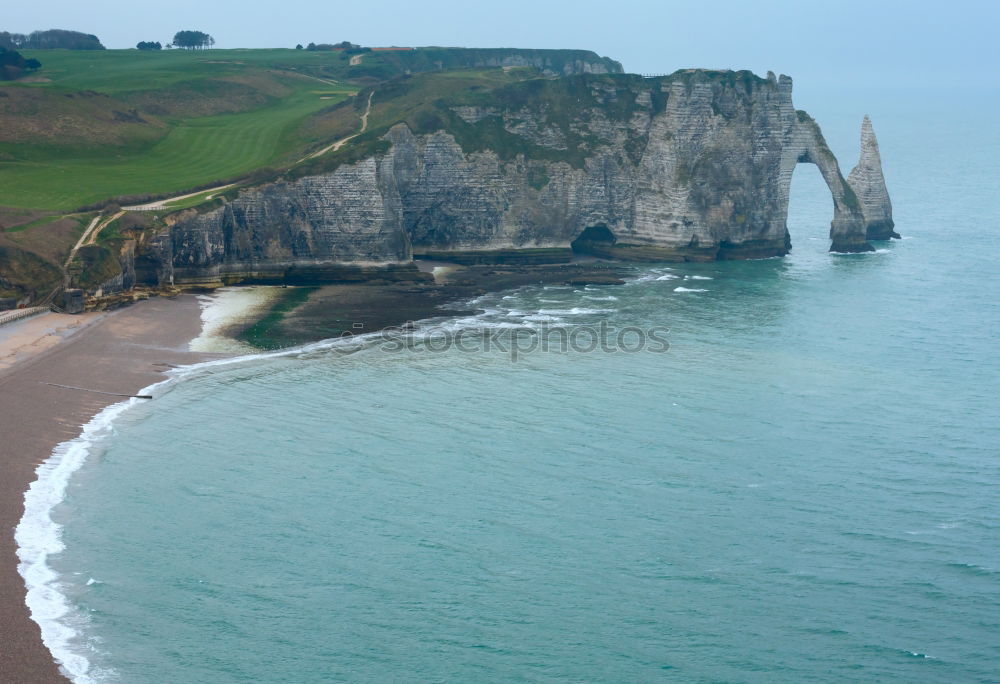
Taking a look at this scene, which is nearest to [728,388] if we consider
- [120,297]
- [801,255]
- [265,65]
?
[120,297]

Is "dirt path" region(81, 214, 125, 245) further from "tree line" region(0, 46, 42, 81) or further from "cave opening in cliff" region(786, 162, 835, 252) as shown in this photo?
"cave opening in cliff" region(786, 162, 835, 252)

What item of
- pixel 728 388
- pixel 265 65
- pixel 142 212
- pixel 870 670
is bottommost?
pixel 870 670

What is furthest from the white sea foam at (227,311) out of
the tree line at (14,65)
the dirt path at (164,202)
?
the tree line at (14,65)

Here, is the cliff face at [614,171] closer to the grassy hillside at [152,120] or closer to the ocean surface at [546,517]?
the grassy hillside at [152,120]

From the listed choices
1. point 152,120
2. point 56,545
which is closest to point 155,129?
point 152,120

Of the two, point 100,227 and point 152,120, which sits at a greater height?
Result: point 152,120

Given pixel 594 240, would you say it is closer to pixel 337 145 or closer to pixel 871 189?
pixel 337 145

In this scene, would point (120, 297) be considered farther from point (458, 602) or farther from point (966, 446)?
point (966, 446)
